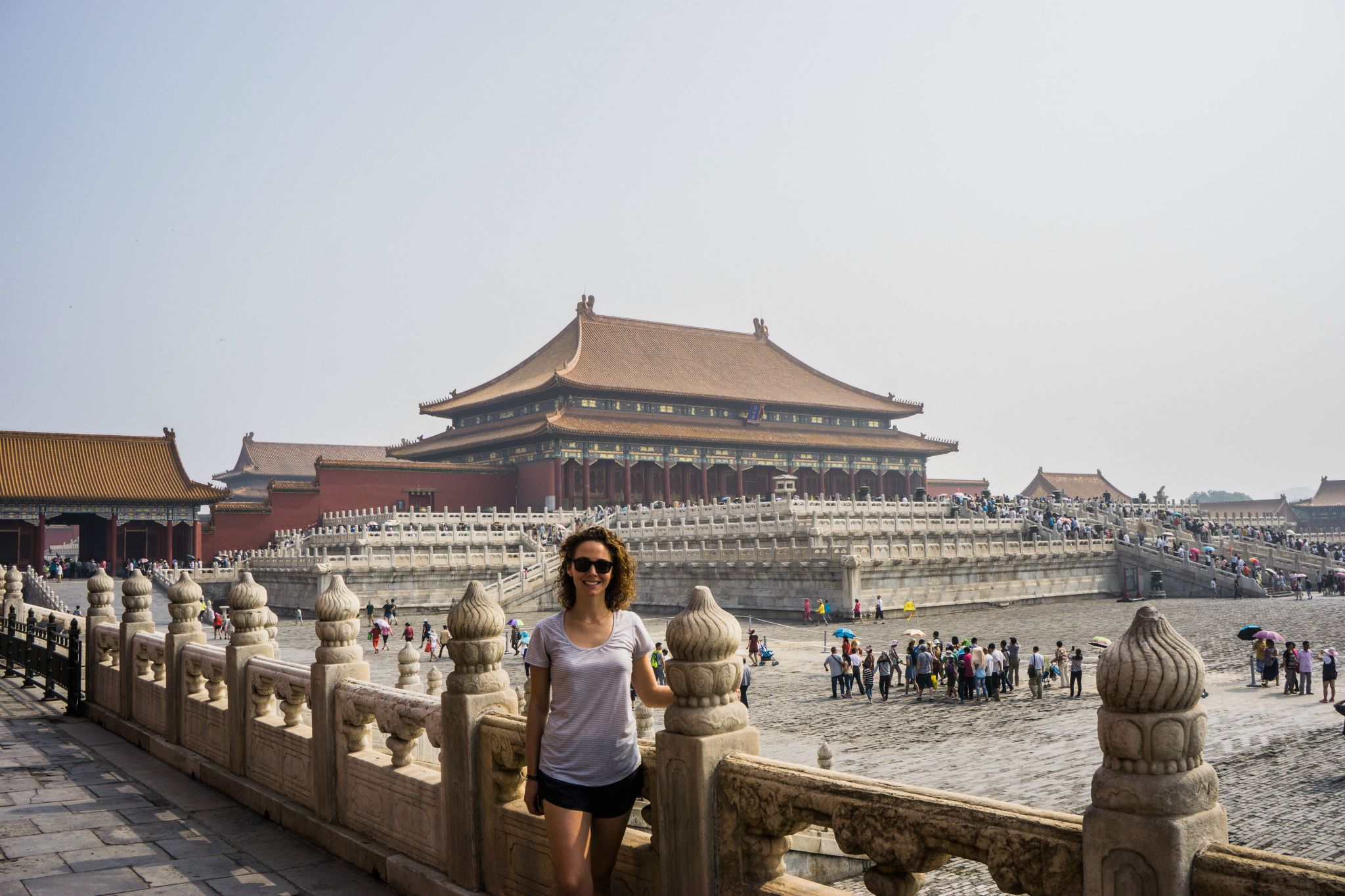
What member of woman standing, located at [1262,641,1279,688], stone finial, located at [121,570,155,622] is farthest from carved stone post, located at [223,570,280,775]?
woman standing, located at [1262,641,1279,688]

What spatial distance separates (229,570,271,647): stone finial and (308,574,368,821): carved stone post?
1348 mm

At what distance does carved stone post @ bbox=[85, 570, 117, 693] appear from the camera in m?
12.3

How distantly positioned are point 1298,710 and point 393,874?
13.3 meters

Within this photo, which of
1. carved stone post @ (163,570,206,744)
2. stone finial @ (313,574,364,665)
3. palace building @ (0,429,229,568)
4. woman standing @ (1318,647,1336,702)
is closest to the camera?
stone finial @ (313,574,364,665)

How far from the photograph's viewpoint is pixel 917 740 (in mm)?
13695

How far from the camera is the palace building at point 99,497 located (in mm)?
38969

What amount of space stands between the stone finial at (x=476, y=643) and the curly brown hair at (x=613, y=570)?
Result: 109 centimetres

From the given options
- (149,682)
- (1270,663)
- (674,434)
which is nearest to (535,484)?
(674,434)

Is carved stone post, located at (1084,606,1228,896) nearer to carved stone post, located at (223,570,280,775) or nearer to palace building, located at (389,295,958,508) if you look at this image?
carved stone post, located at (223,570,280,775)

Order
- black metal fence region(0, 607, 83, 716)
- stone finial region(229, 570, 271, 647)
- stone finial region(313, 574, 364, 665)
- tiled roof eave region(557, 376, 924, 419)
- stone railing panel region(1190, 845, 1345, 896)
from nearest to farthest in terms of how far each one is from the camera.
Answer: stone railing panel region(1190, 845, 1345, 896) → stone finial region(313, 574, 364, 665) → stone finial region(229, 570, 271, 647) → black metal fence region(0, 607, 83, 716) → tiled roof eave region(557, 376, 924, 419)

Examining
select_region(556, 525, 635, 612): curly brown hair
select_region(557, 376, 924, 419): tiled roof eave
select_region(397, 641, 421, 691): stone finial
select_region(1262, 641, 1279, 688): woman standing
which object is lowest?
select_region(1262, 641, 1279, 688): woman standing

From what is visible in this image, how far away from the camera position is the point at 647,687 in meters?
4.10

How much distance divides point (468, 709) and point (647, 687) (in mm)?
1464

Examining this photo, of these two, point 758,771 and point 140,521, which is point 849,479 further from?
point 758,771
